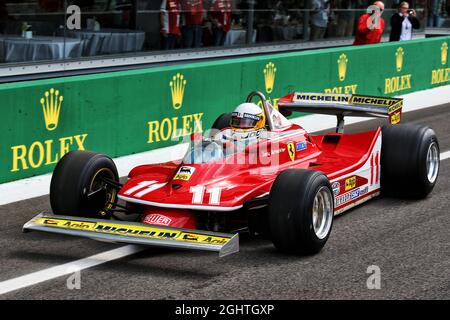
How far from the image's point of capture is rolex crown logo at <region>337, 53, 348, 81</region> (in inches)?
634

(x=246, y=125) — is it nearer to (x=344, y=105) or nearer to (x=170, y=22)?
(x=344, y=105)

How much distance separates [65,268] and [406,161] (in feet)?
13.2

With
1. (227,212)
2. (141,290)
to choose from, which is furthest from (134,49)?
(141,290)

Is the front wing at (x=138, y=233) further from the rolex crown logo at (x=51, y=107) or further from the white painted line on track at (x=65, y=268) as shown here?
the rolex crown logo at (x=51, y=107)

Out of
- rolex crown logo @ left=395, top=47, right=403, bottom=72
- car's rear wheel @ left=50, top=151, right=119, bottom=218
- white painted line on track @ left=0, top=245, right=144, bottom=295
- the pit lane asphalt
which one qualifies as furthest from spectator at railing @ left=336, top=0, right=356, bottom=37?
white painted line on track @ left=0, top=245, right=144, bottom=295

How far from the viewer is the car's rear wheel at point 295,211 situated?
7.62 metres

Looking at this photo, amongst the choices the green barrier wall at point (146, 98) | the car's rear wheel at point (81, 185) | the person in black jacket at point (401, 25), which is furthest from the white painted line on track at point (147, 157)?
the car's rear wheel at point (81, 185)

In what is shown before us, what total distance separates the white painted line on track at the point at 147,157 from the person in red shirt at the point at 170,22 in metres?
4.15

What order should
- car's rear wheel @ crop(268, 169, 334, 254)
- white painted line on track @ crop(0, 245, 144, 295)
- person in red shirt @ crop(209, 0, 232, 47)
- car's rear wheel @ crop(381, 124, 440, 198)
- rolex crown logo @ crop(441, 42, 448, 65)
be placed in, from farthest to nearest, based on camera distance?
person in red shirt @ crop(209, 0, 232, 47)
rolex crown logo @ crop(441, 42, 448, 65)
car's rear wheel @ crop(381, 124, 440, 198)
car's rear wheel @ crop(268, 169, 334, 254)
white painted line on track @ crop(0, 245, 144, 295)

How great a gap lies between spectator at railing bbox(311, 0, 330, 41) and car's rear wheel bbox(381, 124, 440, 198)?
1306cm

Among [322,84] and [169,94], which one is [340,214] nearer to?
[169,94]

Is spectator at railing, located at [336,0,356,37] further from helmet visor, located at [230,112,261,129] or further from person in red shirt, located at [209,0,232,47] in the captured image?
helmet visor, located at [230,112,261,129]

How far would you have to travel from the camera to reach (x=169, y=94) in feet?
41.2

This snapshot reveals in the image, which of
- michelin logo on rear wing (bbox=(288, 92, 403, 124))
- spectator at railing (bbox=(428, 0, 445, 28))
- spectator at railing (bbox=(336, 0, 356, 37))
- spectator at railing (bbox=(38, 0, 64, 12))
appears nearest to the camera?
michelin logo on rear wing (bbox=(288, 92, 403, 124))
